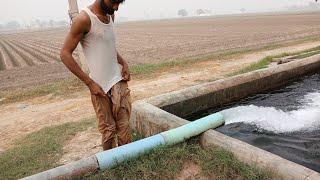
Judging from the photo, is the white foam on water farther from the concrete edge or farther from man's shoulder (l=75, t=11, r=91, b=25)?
man's shoulder (l=75, t=11, r=91, b=25)

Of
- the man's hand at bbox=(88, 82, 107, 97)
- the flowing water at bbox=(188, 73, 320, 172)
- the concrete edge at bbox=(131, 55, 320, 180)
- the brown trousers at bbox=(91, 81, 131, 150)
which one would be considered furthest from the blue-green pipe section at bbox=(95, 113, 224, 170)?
the flowing water at bbox=(188, 73, 320, 172)

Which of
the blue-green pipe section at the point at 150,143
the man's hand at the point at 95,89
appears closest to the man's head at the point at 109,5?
the man's hand at the point at 95,89

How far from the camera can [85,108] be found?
278 inches

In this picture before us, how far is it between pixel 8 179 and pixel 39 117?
3059mm

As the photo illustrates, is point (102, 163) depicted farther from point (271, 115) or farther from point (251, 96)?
point (251, 96)

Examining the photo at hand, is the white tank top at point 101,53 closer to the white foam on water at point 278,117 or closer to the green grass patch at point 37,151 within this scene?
the green grass patch at point 37,151

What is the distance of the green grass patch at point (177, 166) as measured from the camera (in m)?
3.11

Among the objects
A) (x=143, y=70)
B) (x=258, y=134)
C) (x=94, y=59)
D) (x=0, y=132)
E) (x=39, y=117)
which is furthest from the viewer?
(x=143, y=70)

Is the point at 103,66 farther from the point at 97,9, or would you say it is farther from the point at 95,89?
the point at 97,9

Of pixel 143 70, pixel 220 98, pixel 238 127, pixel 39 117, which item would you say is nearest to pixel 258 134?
pixel 238 127

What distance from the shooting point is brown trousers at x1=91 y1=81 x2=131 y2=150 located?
329 cm

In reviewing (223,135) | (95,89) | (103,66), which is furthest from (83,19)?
(223,135)

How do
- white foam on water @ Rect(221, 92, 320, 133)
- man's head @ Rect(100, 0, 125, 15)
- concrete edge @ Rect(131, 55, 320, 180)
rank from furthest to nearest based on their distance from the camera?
white foam on water @ Rect(221, 92, 320, 133)
man's head @ Rect(100, 0, 125, 15)
concrete edge @ Rect(131, 55, 320, 180)

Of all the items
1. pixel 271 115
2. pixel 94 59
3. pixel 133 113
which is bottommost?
pixel 271 115
